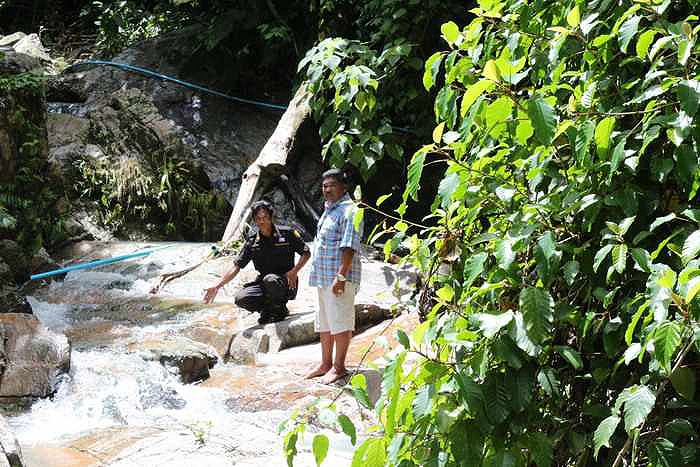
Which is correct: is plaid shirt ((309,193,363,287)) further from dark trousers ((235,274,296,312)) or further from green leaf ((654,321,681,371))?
green leaf ((654,321,681,371))

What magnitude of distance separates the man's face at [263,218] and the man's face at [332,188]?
102 cm

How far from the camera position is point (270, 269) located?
21.5ft

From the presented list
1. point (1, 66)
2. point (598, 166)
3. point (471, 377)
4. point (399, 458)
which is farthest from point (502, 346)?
point (1, 66)

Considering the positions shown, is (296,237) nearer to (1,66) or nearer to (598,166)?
(598,166)

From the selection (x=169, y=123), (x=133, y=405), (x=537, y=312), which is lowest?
(x=133, y=405)

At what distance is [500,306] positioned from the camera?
213 centimetres

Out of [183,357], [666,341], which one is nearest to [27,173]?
[183,357]

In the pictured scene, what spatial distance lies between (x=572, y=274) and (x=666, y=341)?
1.32ft

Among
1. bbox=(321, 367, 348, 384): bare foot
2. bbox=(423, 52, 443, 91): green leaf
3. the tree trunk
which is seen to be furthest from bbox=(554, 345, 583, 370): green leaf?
the tree trunk

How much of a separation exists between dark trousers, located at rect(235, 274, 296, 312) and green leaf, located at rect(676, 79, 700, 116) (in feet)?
16.3

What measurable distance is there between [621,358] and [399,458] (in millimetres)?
616

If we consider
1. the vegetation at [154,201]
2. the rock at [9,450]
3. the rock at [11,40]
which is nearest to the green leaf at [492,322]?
the rock at [9,450]

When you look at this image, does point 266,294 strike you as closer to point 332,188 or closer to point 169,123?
point 332,188

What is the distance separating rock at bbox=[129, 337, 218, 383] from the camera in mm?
5676
